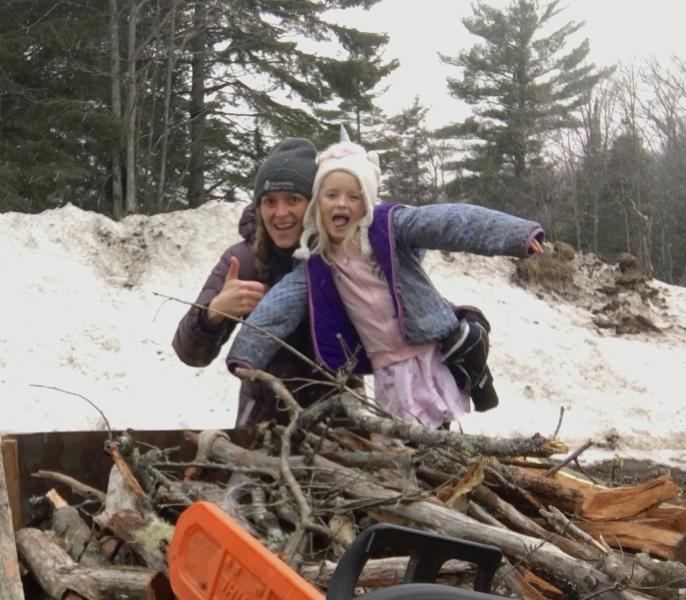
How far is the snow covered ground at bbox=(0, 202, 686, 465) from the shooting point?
888cm

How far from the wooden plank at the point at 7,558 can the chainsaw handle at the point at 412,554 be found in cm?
122

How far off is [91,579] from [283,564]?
2.92ft

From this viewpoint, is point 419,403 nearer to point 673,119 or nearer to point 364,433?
point 364,433

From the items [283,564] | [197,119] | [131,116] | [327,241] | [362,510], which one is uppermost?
[197,119]

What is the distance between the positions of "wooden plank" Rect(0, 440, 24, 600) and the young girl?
0.86 metres

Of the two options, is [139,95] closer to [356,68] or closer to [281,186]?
[356,68]

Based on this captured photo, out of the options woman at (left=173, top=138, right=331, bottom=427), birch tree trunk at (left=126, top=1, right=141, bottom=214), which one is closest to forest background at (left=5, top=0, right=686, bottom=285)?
birch tree trunk at (left=126, top=1, right=141, bottom=214)

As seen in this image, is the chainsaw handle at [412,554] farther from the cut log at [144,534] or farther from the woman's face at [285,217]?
the woman's face at [285,217]

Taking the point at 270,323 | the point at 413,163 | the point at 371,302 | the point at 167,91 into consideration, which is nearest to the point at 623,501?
the point at 371,302

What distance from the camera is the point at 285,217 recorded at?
3.11 m

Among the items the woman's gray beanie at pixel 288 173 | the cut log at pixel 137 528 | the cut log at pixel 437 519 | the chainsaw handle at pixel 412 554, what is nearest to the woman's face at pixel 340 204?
the woman's gray beanie at pixel 288 173

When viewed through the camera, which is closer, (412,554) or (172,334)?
(412,554)

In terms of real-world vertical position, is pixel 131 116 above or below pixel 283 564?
above

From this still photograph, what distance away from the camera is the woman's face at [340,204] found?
295 centimetres
